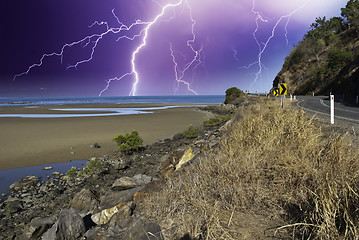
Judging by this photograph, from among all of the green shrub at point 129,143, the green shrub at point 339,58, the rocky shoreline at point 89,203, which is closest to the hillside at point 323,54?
the green shrub at point 339,58

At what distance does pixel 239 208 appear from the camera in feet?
10.9

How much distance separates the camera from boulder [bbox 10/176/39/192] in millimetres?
7902

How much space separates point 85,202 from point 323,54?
63029mm

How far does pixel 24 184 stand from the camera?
26.7 ft

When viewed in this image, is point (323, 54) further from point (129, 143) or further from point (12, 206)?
point (12, 206)

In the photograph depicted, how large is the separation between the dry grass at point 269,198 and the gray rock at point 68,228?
1.62 m

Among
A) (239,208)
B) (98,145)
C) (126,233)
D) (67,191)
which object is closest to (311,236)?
(239,208)

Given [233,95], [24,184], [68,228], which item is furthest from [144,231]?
[233,95]

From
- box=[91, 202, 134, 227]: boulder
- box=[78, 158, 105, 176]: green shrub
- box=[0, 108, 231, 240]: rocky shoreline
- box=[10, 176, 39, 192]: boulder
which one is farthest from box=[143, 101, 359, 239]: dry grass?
box=[10, 176, 39, 192]: boulder

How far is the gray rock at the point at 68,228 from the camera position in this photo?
423 cm

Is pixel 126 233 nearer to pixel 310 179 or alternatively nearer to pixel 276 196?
pixel 276 196

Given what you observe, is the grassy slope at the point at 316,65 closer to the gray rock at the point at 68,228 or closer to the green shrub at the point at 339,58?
the green shrub at the point at 339,58

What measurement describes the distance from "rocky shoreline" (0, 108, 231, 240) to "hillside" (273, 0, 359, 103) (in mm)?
41982

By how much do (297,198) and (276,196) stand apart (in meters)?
0.31
